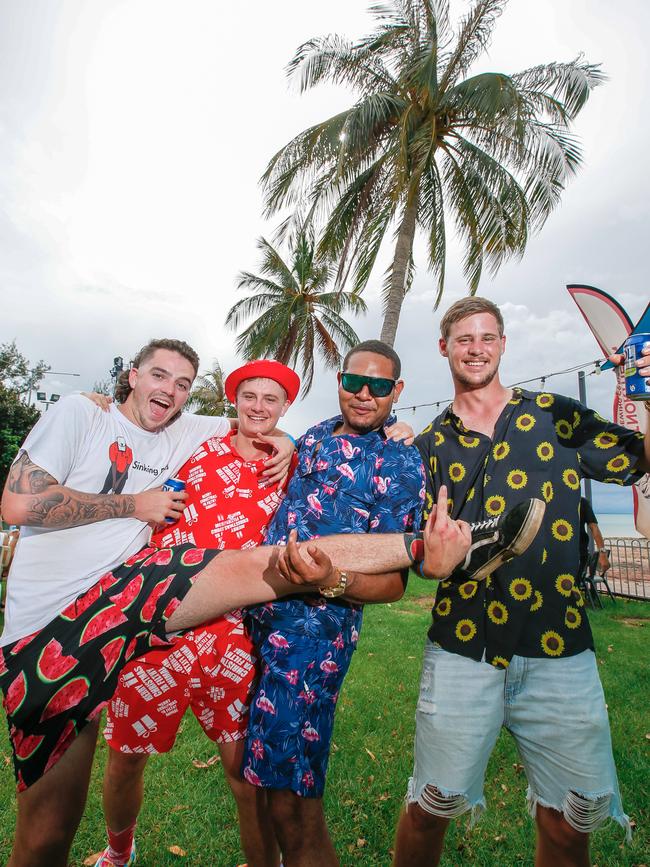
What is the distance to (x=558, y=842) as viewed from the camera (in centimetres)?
220

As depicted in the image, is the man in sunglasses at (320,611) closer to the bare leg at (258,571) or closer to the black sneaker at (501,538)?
the bare leg at (258,571)

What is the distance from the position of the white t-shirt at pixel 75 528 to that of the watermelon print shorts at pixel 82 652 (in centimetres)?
7

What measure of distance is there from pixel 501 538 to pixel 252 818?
1.94 meters

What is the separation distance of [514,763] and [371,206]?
1334 centimetres

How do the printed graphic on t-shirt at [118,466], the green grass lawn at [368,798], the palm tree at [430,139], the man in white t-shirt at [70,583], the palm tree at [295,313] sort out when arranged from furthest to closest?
the palm tree at [295,313] < the palm tree at [430,139] < the green grass lawn at [368,798] < the printed graphic on t-shirt at [118,466] < the man in white t-shirt at [70,583]

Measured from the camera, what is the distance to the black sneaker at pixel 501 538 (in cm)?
206

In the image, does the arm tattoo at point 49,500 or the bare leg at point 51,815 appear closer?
the bare leg at point 51,815

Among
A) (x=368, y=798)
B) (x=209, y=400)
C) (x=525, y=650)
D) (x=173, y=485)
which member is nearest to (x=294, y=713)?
(x=525, y=650)

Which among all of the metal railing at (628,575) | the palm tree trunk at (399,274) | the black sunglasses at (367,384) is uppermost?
the palm tree trunk at (399,274)

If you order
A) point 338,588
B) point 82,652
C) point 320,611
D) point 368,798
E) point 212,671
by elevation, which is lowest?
point 368,798

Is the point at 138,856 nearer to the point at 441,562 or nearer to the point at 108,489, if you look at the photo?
the point at 108,489

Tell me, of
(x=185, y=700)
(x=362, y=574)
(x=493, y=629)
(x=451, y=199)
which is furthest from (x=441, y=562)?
(x=451, y=199)

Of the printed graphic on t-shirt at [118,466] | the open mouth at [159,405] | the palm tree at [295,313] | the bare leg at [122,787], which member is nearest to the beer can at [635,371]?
the open mouth at [159,405]

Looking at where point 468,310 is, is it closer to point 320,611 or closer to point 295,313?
point 320,611
